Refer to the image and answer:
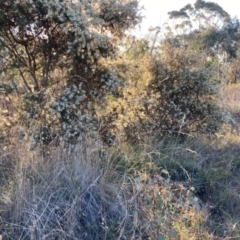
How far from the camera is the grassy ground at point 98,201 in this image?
3.22 m

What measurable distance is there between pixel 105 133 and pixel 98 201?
2.27 metres

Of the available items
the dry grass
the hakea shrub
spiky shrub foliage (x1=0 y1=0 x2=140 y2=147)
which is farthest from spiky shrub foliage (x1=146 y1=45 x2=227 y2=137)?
the dry grass

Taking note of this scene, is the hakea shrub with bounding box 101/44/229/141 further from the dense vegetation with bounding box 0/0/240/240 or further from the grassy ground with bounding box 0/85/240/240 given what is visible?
the grassy ground with bounding box 0/85/240/240

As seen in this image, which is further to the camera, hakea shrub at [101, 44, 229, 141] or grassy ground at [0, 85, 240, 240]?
hakea shrub at [101, 44, 229, 141]

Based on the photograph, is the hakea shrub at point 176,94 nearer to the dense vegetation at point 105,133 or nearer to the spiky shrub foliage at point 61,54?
the dense vegetation at point 105,133

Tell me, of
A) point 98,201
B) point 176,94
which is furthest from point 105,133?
point 98,201

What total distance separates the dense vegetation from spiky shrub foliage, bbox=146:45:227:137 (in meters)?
0.02

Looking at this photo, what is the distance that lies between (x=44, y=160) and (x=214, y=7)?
79.8 ft

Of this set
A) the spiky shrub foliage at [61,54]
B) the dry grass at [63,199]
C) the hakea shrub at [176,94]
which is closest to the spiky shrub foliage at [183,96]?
the hakea shrub at [176,94]

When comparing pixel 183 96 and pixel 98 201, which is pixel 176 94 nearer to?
pixel 183 96

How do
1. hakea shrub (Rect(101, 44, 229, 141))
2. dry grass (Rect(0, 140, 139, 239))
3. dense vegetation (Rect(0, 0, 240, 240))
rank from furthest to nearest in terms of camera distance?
hakea shrub (Rect(101, 44, 229, 141)), dense vegetation (Rect(0, 0, 240, 240)), dry grass (Rect(0, 140, 139, 239))

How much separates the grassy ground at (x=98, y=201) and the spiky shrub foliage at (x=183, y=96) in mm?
2340

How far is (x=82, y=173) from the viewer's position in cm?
375

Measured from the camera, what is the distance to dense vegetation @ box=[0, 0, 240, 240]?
3381 mm
